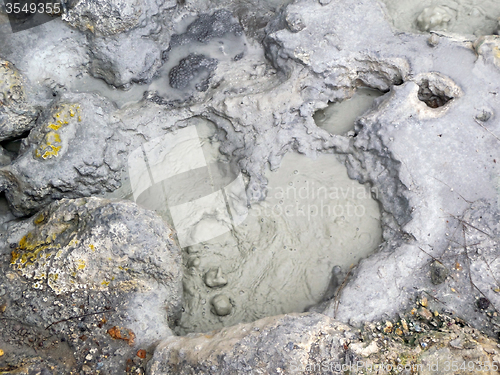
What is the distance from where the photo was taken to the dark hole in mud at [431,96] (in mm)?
4266

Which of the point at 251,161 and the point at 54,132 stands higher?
the point at 54,132

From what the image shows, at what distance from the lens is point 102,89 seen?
4883 mm

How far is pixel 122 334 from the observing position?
3.60 metres

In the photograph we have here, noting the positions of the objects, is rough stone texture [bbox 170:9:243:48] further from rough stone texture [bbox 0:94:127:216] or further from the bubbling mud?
the bubbling mud

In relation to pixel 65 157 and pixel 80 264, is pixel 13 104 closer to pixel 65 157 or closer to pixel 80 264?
pixel 65 157

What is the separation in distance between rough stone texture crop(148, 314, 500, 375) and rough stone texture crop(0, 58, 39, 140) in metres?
2.70

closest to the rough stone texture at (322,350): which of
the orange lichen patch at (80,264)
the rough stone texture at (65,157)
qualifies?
the orange lichen patch at (80,264)

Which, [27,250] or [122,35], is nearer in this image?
[27,250]

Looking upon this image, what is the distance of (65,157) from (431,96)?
3.69 metres

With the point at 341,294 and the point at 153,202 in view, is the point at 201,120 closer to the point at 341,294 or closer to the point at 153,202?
the point at 153,202

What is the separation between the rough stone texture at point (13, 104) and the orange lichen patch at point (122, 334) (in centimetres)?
233

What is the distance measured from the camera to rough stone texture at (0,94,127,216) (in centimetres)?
418

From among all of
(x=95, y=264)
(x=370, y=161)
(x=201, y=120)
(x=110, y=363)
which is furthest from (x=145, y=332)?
(x=370, y=161)

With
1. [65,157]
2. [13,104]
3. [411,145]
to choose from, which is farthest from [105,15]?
[411,145]
